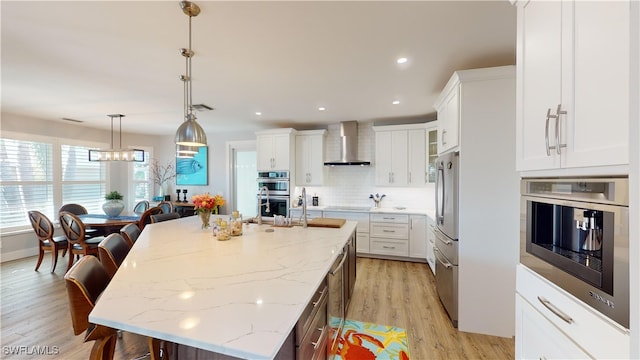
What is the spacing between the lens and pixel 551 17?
1083mm

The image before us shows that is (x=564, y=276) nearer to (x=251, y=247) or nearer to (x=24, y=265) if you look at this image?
(x=251, y=247)

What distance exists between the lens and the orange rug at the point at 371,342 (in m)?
2.11

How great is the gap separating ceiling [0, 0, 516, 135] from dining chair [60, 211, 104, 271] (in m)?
1.65

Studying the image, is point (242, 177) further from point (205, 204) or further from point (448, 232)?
point (448, 232)

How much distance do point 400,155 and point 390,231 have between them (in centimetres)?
135

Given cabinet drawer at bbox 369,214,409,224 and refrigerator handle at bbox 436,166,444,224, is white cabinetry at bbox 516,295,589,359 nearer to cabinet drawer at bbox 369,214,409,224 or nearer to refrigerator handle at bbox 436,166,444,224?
refrigerator handle at bbox 436,166,444,224

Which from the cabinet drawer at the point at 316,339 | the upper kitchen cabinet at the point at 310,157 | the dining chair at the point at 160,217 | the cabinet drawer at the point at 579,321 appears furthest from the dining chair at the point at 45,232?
the cabinet drawer at the point at 579,321

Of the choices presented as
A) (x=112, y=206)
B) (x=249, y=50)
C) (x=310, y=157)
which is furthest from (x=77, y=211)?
(x=249, y=50)

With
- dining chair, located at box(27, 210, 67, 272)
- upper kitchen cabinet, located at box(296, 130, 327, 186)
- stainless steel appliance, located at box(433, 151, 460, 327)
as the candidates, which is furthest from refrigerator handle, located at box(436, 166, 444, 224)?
dining chair, located at box(27, 210, 67, 272)

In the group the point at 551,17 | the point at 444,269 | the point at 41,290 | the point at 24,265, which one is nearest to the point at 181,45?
the point at 551,17

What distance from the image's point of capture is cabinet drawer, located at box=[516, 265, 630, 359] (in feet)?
2.66

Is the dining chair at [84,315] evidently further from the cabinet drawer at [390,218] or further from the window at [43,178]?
the window at [43,178]

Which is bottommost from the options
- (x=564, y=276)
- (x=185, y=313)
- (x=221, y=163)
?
(x=185, y=313)

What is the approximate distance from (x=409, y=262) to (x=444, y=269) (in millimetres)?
1730
